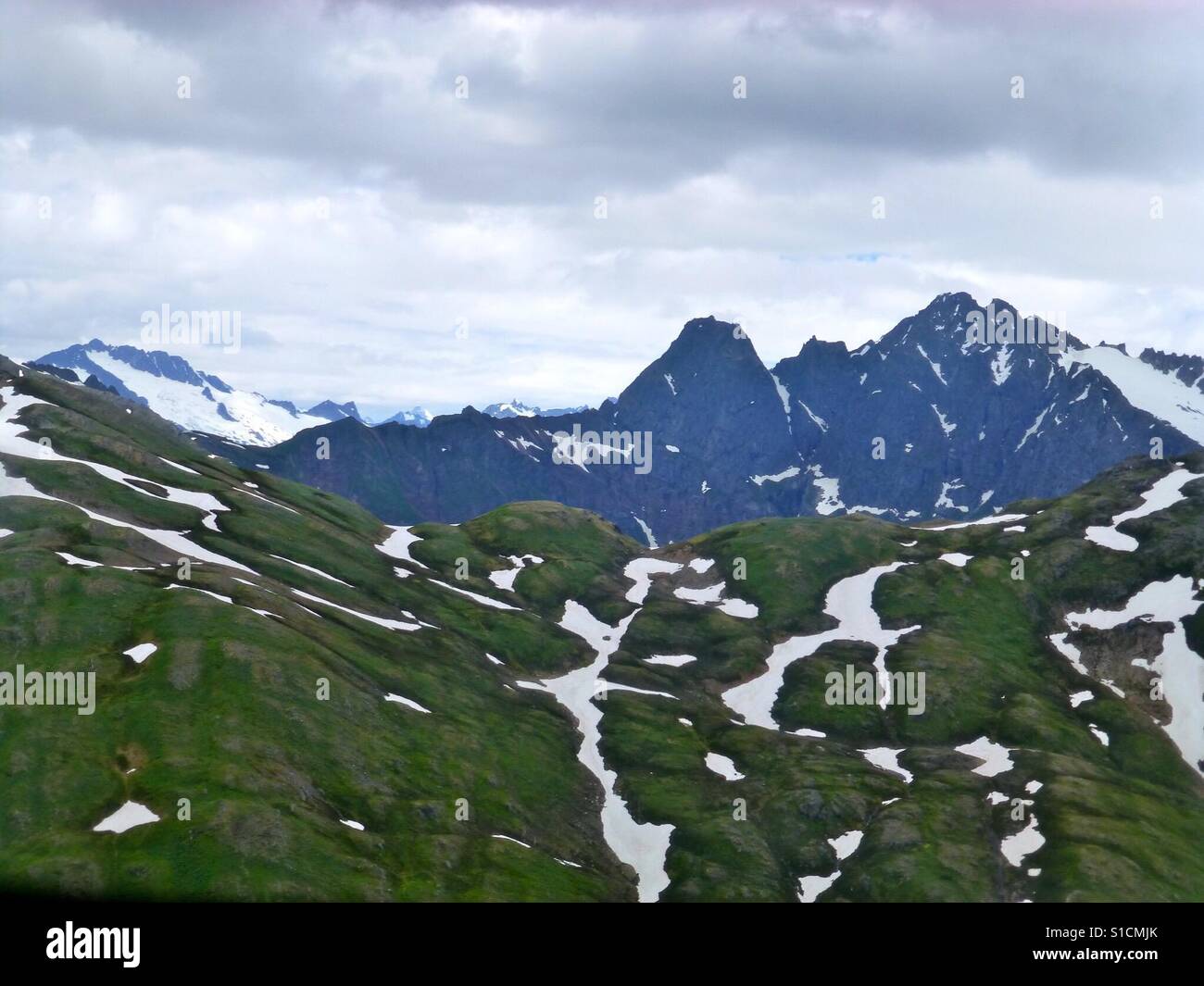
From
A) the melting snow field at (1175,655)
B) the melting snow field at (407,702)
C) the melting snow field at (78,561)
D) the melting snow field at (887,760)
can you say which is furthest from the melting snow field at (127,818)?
the melting snow field at (1175,655)

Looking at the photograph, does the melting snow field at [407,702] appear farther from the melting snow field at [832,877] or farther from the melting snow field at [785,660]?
the melting snow field at [785,660]

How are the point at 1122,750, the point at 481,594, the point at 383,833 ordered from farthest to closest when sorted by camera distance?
the point at 481,594
the point at 1122,750
the point at 383,833

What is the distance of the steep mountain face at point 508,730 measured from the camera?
99125 millimetres

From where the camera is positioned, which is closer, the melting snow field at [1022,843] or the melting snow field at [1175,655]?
the melting snow field at [1022,843]

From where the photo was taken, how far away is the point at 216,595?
134750 millimetres

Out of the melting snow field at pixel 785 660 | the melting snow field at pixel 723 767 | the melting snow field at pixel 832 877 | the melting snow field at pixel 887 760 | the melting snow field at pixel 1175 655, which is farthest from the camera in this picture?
the melting snow field at pixel 785 660

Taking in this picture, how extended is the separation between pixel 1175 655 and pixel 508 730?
358 feet

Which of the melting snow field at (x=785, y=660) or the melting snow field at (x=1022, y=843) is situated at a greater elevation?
the melting snow field at (x=785, y=660)

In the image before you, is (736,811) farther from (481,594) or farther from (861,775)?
(481,594)

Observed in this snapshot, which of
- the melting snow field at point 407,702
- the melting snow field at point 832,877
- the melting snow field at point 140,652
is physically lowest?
the melting snow field at point 832,877

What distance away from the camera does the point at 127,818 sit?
93.6 metres

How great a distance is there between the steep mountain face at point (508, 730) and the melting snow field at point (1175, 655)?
1.59ft
